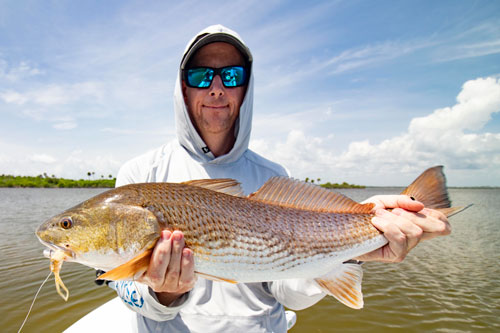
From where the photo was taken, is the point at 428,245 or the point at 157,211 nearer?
the point at 157,211

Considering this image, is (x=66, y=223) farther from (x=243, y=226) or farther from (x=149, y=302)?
(x=243, y=226)

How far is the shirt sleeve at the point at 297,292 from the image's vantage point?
297cm

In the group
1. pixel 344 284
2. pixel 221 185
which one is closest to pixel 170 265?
pixel 221 185

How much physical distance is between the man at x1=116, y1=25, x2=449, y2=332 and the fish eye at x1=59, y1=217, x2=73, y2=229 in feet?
2.24

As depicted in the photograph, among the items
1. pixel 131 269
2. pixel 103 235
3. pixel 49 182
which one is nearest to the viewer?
pixel 131 269

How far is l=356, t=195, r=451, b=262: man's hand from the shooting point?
2467 millimetres

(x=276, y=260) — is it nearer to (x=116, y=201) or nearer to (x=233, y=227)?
(x=233, y=227)

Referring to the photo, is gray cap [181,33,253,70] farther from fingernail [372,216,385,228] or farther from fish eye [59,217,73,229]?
fingernail [372,216,385,228]

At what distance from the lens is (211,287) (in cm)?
301

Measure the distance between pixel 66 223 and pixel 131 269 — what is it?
2.11 ft

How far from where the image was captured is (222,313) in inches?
114

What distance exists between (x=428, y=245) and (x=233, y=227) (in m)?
18.2

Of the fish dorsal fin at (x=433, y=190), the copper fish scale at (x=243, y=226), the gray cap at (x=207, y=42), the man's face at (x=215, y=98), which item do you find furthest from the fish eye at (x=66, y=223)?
the fish dorsal fin at (x=433, y=190)

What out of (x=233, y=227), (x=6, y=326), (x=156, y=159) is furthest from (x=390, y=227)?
(x=6, y=326)
